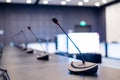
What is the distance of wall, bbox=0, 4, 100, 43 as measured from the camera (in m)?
11.1

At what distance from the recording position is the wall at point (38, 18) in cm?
1113

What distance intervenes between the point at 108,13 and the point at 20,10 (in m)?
5.17

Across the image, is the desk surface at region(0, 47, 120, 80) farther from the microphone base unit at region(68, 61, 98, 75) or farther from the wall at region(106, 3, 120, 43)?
the wall at region(106, 3, 120, 43)

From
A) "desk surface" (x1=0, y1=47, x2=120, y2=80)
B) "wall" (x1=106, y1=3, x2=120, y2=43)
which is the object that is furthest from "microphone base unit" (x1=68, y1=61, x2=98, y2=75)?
"wall" (x1=106, y1=3, x2=120, y2=43)

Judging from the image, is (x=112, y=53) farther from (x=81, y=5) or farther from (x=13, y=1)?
(x=13, y=1)

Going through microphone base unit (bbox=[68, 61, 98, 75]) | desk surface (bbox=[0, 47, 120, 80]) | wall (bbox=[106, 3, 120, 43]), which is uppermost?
wall (bbox=[106, 3, 120, 43])

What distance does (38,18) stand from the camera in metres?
11.6

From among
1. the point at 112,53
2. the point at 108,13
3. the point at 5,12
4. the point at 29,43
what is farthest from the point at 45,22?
the point at 112,53

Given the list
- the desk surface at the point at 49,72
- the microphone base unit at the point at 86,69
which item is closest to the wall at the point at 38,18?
the desk surface at the point at 49,72

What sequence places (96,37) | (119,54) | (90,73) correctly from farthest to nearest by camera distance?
(119,54), (96,37), (90,73)

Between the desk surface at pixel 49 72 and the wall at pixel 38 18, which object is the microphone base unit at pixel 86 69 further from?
the wall at pixel 38 18

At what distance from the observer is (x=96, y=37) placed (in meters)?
4.24

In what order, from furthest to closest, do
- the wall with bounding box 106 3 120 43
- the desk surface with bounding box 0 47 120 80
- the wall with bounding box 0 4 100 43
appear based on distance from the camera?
the wall with bounding box 0 4 100 43 < the wall with bounding box 106 3 120 43 < the desk surface with bounding box 0 47 120 80

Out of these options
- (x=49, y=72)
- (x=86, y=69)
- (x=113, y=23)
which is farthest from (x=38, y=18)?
(x=86, y=69)
